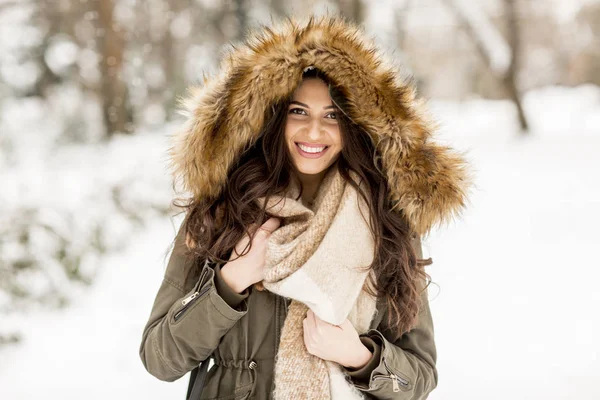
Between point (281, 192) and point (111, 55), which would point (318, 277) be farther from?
point (111, 55)

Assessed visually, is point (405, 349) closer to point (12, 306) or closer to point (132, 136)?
Answer: point (12, 306)

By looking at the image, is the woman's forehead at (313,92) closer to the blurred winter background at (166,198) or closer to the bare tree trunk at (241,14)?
Answer: the blurred winter background at (166,198)

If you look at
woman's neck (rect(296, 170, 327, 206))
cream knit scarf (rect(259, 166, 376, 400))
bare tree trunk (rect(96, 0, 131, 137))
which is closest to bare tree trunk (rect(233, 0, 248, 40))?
bare tree trunk (rect(96, 0, 131, 137))

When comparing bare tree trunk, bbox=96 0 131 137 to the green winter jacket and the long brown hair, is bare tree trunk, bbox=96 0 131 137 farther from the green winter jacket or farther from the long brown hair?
the green winter jacket

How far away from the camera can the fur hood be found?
1638 millimetres

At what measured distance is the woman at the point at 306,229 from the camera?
5.29 ft

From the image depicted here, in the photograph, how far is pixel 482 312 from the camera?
4340 mm

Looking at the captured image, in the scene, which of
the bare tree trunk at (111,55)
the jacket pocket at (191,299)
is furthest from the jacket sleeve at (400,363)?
the bare tree trunk at (111,55)

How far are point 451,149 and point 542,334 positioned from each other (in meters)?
2.84

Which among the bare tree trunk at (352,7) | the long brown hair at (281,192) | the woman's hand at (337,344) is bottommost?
the woman's hand at (337,344)

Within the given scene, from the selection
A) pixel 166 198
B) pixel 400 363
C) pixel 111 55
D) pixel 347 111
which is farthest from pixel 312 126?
pixel 111 55

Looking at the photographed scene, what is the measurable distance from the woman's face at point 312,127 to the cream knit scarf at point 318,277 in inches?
5.4

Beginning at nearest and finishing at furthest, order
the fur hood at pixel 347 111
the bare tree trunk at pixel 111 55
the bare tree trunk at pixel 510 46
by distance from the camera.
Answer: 1. the fur hood at pixel 347 111
2. the bare tree trunk at pixel 111 55
3. the bare tree trunk at pixel 510 46

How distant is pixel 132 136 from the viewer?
788 cm
